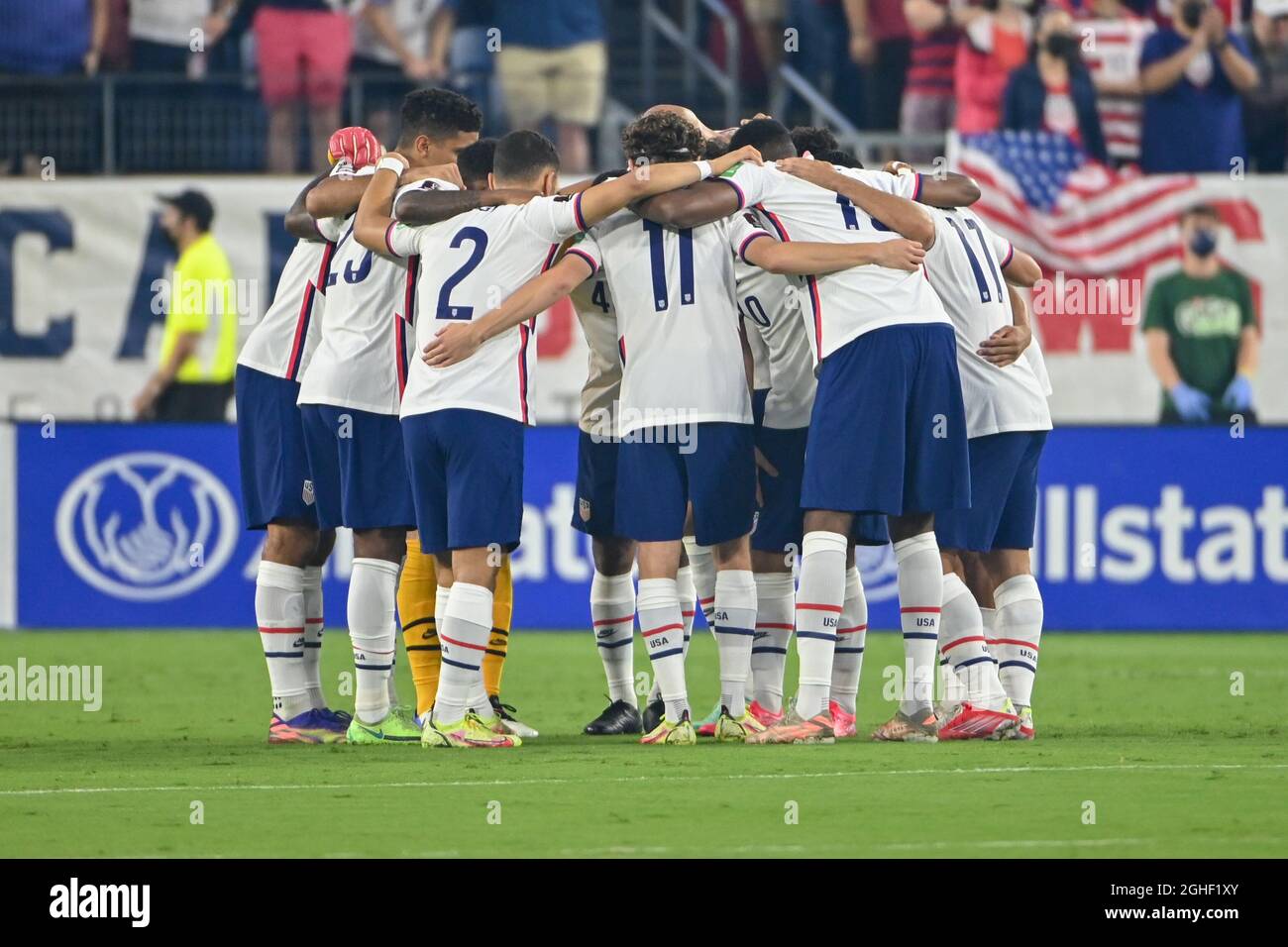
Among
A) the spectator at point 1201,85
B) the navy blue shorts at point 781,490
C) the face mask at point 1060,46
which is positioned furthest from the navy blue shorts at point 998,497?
the spectator at point 1201,85

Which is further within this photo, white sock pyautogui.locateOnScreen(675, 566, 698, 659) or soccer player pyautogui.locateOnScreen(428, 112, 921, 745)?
white sock pyautogui.locateOnScreen(675, 566, 698, 659)

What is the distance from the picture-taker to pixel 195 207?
16.7 metres

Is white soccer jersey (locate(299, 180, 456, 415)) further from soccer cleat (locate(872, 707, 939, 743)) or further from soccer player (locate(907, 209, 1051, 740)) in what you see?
soccer cleat (locate(872, 707, 939, 743))

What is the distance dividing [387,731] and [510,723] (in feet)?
1.81

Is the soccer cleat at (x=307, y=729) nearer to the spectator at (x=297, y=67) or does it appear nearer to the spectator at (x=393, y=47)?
the spectator at (x=297, y=67)

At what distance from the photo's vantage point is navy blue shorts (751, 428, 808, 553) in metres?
8.62

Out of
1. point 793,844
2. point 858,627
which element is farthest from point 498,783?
point 858,627

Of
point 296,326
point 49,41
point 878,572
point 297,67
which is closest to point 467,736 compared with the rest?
point 296,326

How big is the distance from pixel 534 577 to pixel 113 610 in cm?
296

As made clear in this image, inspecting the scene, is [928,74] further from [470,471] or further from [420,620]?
[470,471]

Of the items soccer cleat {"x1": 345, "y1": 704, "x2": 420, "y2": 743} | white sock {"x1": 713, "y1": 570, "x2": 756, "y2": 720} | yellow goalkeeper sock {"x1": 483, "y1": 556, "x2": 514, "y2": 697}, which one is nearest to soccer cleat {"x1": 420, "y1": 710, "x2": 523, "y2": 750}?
soccer cleat {"x1": 345, "y1": 704, "x2": 420, "y2": 743}

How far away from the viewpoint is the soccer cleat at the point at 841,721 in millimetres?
8625

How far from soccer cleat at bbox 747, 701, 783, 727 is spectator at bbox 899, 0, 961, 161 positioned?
9.56 metres

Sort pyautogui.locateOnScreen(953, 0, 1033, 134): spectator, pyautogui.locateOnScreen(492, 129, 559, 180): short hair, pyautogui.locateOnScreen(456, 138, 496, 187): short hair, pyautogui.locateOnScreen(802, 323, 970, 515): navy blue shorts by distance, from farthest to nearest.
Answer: pyautogui.locateOnScreen(953, 0, 1033, 134): spectator
pyautogui.locateOnScreen(456, 138, 496, 187): short hair
pyautogui.locateOnScreen(492, 129, 559, 180): short hair
pyautogui.locateOnScreen(802, 323, 970, 515): navy blue shorts
